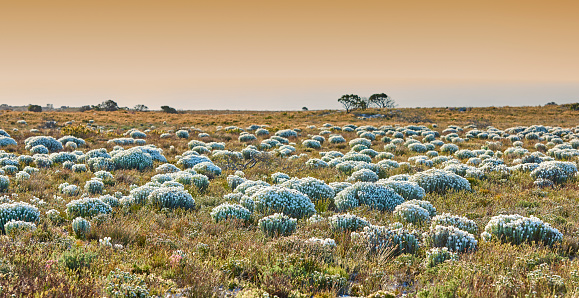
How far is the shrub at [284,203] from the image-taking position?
845 cm

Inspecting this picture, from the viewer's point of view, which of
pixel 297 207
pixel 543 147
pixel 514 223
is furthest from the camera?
pixel 543 147

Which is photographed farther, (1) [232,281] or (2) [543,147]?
(2) [543,147]

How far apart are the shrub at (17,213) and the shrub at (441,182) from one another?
1054cm

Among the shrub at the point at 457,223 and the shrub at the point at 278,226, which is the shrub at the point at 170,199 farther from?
the shrub at the point at 457,223

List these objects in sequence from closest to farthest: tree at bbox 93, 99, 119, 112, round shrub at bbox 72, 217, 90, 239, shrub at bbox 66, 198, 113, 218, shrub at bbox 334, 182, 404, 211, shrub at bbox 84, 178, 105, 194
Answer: round shrub at bbox 72, 217, 90, 239, shrub at bbox 66, 198, 113, 218, shrub at bbox 334, 182, 404, 211, shrub at bbox 84, 178, 105, 194, tree at bbox 93, 99, 119, 112

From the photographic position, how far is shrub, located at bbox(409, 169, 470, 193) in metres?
11.7

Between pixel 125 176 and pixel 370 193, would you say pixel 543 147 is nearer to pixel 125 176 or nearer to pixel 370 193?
pixel 370 193

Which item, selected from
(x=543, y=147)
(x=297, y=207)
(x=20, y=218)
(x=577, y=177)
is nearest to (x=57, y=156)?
(x=20, y=218)

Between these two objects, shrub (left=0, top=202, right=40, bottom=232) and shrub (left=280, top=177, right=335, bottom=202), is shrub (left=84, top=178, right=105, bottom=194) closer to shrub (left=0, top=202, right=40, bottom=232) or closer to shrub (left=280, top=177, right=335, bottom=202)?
shrub (left=0, top=202, right=40, bottom=232)

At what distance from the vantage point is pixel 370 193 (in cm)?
961

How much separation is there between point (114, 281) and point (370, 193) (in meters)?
6.91

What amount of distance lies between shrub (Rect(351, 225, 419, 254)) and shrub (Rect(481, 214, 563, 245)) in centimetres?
162

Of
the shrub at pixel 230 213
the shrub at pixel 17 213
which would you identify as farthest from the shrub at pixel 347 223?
the shrub at pixel 17 213

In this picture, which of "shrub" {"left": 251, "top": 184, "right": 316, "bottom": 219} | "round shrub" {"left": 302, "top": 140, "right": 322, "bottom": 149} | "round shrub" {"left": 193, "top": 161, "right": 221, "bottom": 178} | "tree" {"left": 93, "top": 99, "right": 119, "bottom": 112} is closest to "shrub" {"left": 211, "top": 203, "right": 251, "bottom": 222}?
"shrub" {"left": 251, "top": 184, "right": 316, "bottom": 219}
